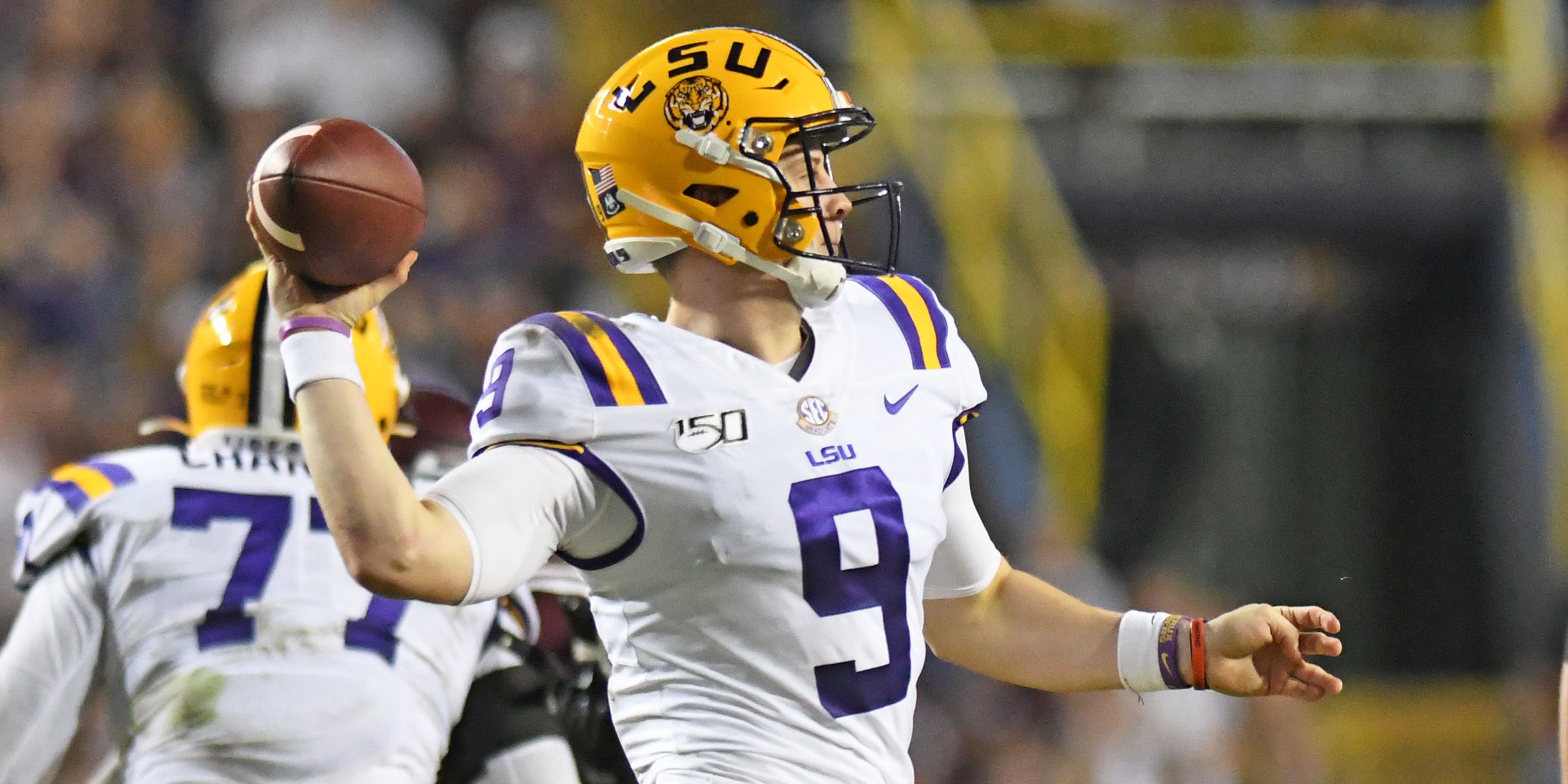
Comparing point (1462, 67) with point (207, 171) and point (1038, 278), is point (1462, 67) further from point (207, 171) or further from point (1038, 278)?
point (207, 171)

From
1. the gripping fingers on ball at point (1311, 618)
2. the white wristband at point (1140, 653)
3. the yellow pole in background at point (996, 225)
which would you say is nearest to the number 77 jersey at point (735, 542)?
the white wristband at point (1140, 653)

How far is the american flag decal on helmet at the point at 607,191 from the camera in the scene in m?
2.66

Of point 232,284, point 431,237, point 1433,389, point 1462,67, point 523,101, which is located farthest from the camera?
point 1433,389

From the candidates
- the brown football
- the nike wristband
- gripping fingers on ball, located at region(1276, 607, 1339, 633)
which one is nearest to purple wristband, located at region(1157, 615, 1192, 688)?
the nike wristband

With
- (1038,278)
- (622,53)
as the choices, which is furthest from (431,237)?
(1038,278)

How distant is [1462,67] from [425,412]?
7054mm

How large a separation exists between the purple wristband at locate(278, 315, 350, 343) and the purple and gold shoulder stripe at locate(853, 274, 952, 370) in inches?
32.7

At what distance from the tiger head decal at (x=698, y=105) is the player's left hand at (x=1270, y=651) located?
3.24 ft

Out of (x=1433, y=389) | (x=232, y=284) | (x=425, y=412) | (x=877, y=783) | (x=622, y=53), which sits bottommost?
(x=1433, y=389)

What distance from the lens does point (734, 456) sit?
245cm

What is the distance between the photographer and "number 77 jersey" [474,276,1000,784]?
7.96 ft

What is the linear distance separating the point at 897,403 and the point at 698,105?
1.60ft

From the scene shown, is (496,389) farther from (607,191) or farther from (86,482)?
(86,482)

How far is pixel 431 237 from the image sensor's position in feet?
26.7
